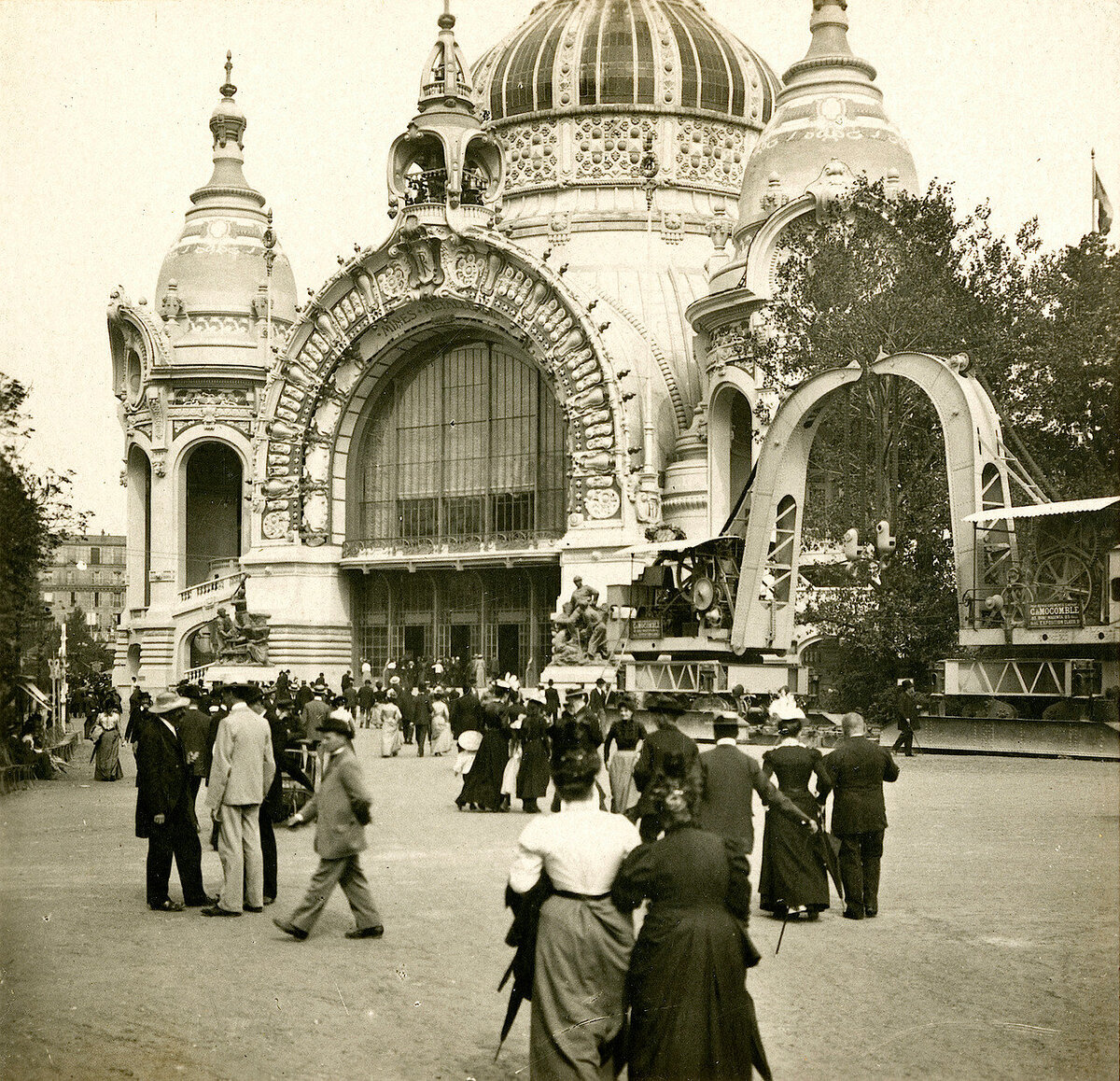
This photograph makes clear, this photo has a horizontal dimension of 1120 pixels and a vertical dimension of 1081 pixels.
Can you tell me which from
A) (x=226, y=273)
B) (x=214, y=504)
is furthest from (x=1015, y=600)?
(x=214, y=504)

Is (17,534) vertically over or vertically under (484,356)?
under

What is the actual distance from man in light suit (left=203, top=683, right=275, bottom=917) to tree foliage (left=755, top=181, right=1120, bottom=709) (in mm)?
18405

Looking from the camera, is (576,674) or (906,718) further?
(576,674)

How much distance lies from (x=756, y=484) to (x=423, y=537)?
2311cm

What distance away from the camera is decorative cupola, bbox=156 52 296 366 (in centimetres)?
5400

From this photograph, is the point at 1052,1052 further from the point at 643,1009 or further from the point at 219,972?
the point at 219,972

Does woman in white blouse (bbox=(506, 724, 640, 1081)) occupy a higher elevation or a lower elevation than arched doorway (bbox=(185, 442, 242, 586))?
lower

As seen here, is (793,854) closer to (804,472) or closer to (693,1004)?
(693,1004)

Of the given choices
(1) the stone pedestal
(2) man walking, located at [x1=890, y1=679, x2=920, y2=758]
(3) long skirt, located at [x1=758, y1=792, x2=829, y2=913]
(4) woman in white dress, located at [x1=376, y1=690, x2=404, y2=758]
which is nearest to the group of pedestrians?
(3) long skirt, located at [x1=758, y1=792, x2=829, y2=913]

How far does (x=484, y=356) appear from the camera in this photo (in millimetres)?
48938

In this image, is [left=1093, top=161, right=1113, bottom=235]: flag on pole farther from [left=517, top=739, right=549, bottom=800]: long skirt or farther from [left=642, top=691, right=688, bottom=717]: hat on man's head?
[left=642, top=691, right=688, bottom=717]: hat on man's head

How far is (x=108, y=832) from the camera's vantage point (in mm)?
17000

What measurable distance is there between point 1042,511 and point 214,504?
39.6m

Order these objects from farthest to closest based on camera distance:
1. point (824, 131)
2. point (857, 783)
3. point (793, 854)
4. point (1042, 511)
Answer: point (824, 131) → point (1042, 511) → point (857, 783) → point (793, 854)
